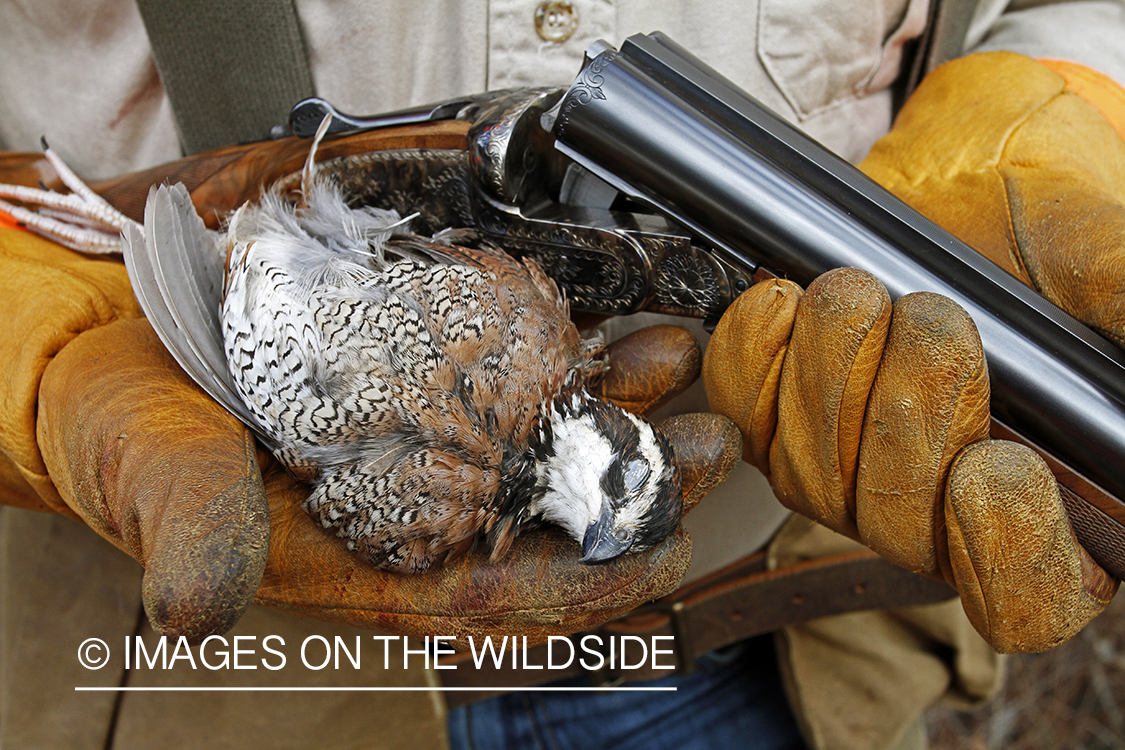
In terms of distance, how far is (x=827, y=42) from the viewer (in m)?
2.00

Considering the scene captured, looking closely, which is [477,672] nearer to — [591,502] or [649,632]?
[649,632]

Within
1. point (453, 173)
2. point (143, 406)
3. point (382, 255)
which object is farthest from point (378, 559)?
point (453, 173)

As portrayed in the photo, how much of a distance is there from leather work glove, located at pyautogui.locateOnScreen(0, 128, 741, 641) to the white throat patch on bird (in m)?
0.06

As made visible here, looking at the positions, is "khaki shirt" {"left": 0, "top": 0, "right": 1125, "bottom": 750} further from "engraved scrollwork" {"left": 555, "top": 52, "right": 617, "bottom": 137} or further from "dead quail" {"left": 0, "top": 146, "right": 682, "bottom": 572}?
"dead quail" {"left": 0, "top": 146, "right": 682, "bottom": 572}

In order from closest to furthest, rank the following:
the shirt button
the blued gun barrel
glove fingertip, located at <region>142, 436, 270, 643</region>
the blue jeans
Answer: glove fingertip, located at <region>142, 436, 270, 643</region> → the blued gun barrel → the shirt button → the blue jeans

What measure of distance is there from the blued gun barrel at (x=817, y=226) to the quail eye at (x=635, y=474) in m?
0.48

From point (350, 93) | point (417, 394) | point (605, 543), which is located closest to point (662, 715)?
point (605, 543)

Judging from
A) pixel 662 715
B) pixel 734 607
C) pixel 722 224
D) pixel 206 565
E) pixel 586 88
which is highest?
pixel 586 88

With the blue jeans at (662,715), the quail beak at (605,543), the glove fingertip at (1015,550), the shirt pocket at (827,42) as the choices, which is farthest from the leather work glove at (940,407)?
the blue jeans at (662,715)

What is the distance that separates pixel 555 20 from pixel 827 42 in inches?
29.7

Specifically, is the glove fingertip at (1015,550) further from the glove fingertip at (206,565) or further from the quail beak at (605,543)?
the glove fingertip at (206,565)

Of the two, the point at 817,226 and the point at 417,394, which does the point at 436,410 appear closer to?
the point at 417,394

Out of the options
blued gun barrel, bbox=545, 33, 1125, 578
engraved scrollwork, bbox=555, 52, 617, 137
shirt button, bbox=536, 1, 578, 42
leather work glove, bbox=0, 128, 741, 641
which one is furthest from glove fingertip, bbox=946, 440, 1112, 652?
shirt button, bbox=536, 1, 578, 42

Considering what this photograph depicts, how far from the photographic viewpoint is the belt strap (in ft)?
6.03
